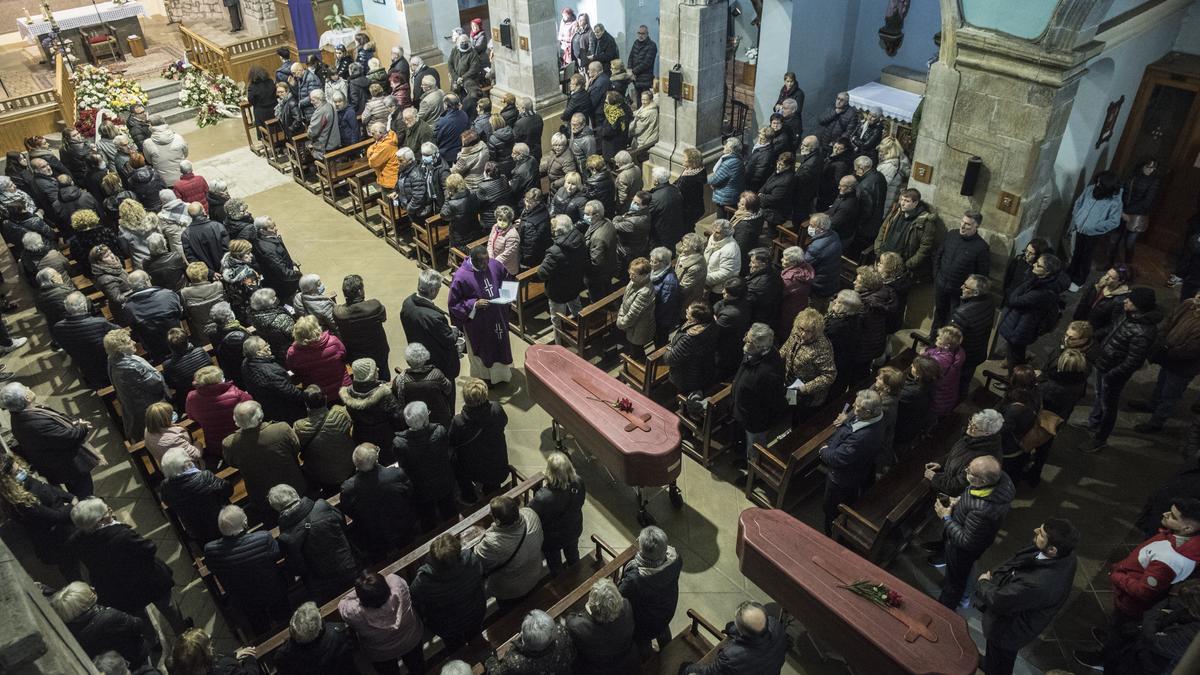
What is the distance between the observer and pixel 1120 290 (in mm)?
7098

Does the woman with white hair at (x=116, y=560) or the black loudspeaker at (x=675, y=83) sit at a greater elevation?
the black loudspeaker at (x=675, y=83)

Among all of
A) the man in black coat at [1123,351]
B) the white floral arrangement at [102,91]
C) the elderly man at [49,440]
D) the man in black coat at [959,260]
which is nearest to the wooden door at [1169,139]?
the man in black coat at [959,260]

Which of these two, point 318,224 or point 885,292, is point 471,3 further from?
point 885,292

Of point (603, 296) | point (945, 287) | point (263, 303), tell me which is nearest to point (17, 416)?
point (263, 303)

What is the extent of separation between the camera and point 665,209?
29.7ft

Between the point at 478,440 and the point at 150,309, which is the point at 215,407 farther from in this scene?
the point at 478,440

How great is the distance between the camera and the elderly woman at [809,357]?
21.3 feet

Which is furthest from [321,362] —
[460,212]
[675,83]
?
[675,83]

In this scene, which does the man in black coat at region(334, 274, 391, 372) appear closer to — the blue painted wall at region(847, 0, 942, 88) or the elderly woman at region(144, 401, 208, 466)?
the elderly woman at region(144, 401, 208, 466)

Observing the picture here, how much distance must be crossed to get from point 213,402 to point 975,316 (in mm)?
6433

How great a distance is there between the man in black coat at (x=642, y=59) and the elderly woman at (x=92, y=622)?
36.6 ft

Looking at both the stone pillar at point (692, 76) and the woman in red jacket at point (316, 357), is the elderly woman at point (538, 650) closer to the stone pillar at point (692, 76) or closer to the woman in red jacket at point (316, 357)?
the woman in red jacket at point (316, 357)

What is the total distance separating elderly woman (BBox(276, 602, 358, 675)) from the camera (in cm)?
462

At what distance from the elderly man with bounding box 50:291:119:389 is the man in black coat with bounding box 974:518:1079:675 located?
24.9 ft
